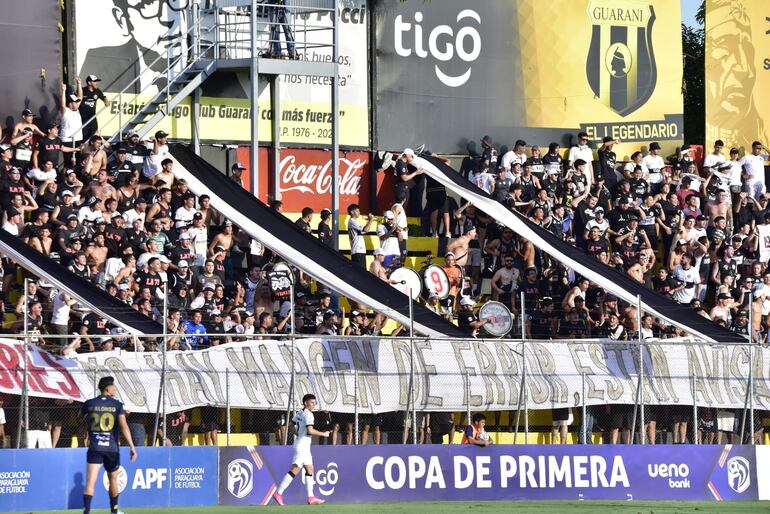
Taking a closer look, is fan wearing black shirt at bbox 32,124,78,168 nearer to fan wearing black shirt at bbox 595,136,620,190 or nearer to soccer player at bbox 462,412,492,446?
soccer player at bbox 462,412,492,446

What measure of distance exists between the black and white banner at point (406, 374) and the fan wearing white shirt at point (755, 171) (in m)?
9.18

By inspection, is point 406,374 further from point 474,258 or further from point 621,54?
point 621,54

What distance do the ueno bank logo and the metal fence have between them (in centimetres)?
983

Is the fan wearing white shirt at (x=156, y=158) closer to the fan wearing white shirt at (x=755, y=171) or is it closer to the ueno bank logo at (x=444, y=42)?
the ueno bank logo at (x=444, y=42)

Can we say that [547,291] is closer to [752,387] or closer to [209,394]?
[752,387]

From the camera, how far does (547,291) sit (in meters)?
28.9

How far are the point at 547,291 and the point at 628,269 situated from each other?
6.19 ft

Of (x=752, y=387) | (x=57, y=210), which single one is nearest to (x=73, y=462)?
(x=57, y=210)

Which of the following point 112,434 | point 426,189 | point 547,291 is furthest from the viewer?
point 426,189

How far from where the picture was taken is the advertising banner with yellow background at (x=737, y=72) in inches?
1407

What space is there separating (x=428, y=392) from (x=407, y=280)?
427 centimetres

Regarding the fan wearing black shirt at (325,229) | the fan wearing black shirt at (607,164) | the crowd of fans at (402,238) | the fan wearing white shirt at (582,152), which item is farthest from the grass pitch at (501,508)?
the fan wearing white shirt at (582,152)

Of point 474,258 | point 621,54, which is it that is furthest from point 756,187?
point 474,258

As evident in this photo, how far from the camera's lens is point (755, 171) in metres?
34.1
